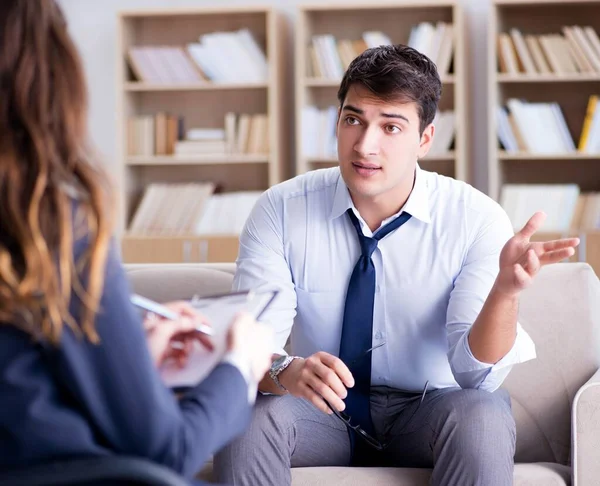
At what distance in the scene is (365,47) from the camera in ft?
15.2

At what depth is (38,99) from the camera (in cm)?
92

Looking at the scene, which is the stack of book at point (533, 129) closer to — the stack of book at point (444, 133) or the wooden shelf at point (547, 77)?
the wooden shelf at point (547, 77)

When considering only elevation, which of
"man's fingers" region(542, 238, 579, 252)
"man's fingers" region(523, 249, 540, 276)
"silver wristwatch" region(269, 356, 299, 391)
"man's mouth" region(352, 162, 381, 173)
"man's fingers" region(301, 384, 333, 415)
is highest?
"man's mouth" region(352, 162, 381, 173)

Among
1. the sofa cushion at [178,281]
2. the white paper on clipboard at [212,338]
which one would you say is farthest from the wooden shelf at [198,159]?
the white paper on clipboard at [212,338]

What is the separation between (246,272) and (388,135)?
45cm

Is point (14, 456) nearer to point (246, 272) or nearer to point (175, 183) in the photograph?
point (246, 272)

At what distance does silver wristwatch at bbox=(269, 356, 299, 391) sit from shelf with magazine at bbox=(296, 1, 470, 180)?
2838 millimetres

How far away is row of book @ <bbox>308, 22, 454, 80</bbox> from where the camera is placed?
4.53 meters

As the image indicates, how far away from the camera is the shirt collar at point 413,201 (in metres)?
2.07

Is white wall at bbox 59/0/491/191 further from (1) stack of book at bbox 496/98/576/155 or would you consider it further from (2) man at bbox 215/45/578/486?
(2) man at bbox 215/45/578/486

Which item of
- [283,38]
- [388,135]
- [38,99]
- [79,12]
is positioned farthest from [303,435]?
[79,12]

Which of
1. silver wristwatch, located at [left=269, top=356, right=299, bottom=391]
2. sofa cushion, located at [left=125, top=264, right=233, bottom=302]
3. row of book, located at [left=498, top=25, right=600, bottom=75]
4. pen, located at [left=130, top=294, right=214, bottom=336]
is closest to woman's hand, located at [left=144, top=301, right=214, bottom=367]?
pen, located at [left=130, top=294, right=214, bottom=336]

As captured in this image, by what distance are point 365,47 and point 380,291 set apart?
2.81 m

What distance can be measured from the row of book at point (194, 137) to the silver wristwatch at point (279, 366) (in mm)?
2961
